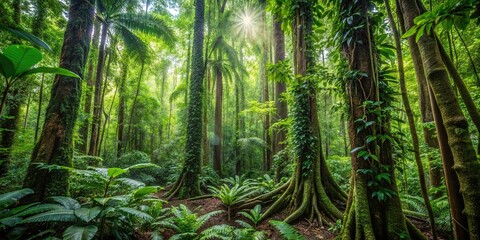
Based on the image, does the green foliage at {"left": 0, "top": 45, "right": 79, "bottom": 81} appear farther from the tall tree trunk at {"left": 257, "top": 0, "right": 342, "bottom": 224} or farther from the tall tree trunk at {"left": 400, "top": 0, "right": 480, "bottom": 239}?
the tall tree trunk at {"left": 257, "top": 0, "right": 342, "bottom": 224}

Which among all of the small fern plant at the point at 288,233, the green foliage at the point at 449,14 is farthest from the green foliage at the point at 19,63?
the small fern plant at the point at 288,233

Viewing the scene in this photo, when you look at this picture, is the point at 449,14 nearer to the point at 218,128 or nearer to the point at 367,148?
the point at 367,148

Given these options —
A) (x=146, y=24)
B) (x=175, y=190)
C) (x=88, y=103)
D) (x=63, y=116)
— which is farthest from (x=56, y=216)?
(x=146, y=24)

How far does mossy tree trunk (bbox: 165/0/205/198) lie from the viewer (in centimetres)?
673

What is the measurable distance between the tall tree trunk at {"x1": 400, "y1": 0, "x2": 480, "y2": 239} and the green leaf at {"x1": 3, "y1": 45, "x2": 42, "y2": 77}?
326 centimetres

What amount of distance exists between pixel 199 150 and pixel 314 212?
3.96 m

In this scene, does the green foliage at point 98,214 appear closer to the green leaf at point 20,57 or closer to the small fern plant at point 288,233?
the green leaf at point 20,57

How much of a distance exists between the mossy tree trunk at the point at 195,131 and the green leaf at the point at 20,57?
539 centimetres

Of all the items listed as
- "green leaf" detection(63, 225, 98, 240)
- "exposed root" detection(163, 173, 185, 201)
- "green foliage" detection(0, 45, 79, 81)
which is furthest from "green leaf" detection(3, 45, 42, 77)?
"exposed root" detection(163, 173, 185, 201)

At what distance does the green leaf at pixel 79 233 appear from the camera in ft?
7.02

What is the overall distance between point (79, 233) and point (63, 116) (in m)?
2.22

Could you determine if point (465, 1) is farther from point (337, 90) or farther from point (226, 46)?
point (226, 46)

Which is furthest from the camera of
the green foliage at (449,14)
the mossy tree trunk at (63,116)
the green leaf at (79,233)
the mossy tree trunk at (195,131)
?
the mossy tree trunk at (195,131)

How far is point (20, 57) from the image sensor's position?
1.60m
